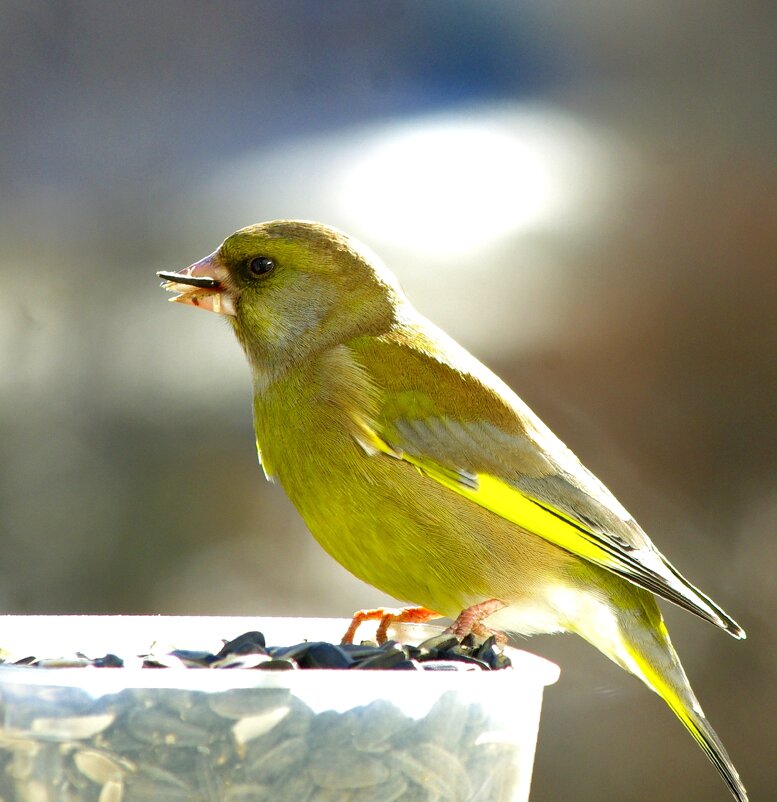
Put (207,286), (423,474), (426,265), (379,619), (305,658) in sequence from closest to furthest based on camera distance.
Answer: (305,658) → (379,619) → (423,474) → (207,286) → (426,265)

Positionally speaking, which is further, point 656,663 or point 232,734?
point 656,663

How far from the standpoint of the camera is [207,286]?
5.49 feet

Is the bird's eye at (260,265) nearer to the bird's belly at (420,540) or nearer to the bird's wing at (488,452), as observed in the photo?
the bird's wing at (488,452)

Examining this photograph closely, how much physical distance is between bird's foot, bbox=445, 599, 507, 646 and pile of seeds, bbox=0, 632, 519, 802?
1.60 feet

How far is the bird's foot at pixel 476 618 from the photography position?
1.45 meters

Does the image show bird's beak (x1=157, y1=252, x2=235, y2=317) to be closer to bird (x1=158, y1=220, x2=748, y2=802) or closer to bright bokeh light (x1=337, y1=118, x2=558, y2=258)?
bird (x1=158, y1=220, x2=748, y2=802)

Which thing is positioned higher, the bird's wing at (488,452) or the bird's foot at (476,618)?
the bird's wing at (488,452)

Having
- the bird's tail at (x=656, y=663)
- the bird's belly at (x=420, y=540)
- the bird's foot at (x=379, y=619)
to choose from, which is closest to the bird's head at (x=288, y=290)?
the bird's belly at (x=420, y=540)

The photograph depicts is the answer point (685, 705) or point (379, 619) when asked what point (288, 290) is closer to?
point (379, 619)

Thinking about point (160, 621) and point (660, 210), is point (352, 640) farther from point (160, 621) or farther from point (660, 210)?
point (660, 210)

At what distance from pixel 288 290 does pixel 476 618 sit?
527 mm

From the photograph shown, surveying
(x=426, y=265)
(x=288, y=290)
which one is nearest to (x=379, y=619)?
(x=288, y=290)

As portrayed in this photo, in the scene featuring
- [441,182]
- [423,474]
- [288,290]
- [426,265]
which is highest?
[441,182]

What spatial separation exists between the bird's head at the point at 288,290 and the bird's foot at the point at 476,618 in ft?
1.38
